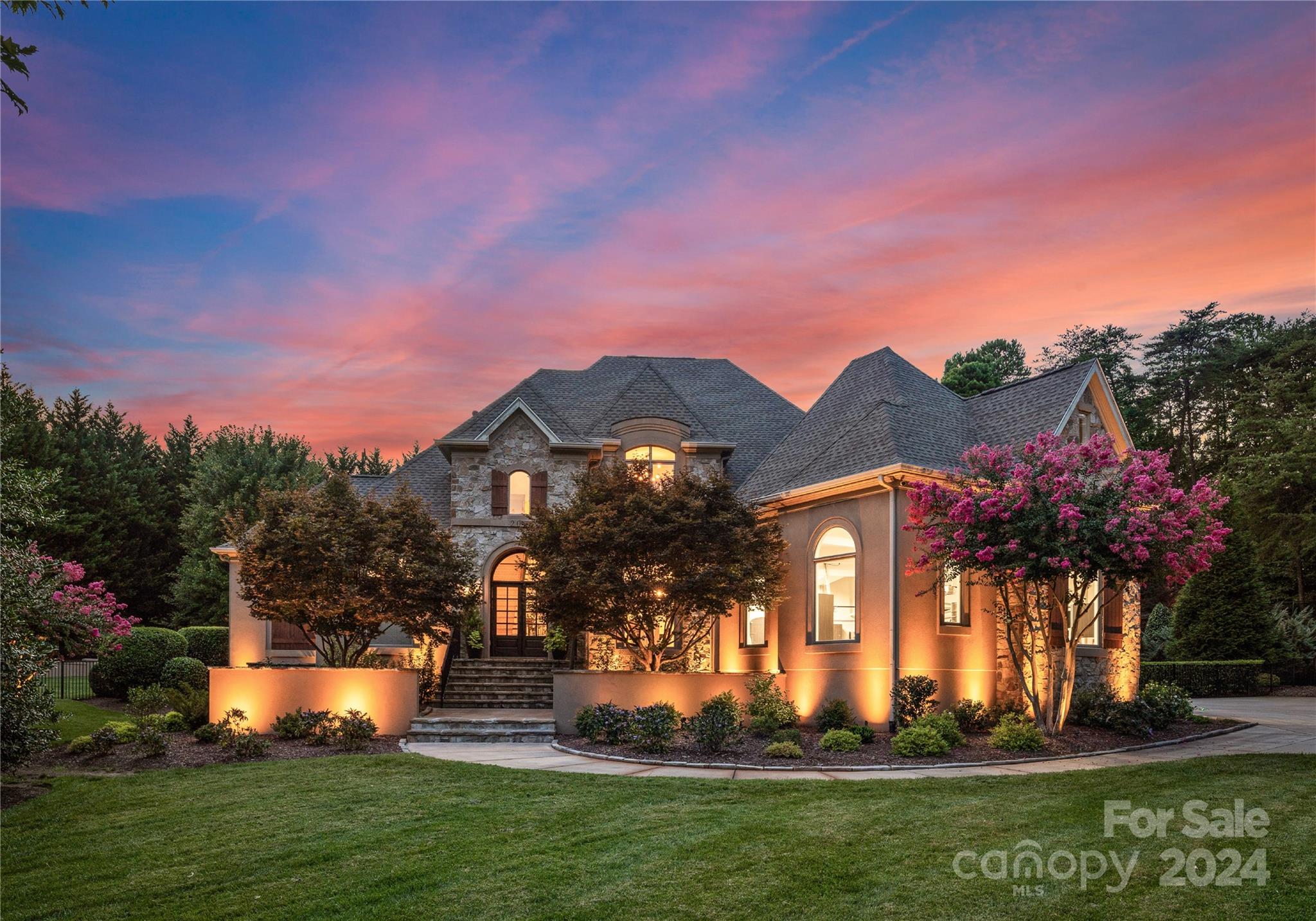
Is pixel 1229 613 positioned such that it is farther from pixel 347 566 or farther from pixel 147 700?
pixel 147 700

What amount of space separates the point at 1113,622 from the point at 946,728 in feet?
22.2

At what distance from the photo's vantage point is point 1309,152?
1490cm

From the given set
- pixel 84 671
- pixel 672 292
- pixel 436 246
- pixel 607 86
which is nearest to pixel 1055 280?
pixel 672 292

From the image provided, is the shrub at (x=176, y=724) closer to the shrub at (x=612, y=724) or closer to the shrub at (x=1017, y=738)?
the shrub at (x=612, y=724)

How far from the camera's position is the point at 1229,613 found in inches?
1118

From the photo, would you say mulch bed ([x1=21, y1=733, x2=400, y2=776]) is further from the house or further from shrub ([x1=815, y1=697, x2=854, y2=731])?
shrub ([x1=815, y1=697, x2=854, y2=731])

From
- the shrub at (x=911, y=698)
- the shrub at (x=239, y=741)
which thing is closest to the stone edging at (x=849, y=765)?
the shrub at (x=911, y=698)

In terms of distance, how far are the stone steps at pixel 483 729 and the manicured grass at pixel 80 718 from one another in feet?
22.0

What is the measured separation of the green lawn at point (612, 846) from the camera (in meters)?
6.68

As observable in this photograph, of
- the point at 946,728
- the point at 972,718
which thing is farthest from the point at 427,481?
the point at 946,728

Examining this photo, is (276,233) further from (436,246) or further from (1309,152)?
(1309,152)

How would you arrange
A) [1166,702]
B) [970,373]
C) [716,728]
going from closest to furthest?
[716,728], [1166,702], [970,373]

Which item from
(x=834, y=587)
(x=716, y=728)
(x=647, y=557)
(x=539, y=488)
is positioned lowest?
(x=716, y=728)

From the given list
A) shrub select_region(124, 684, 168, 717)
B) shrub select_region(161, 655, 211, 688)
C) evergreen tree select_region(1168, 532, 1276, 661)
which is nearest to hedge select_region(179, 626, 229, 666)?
shrub select_region(161, 655, 211, 688)
